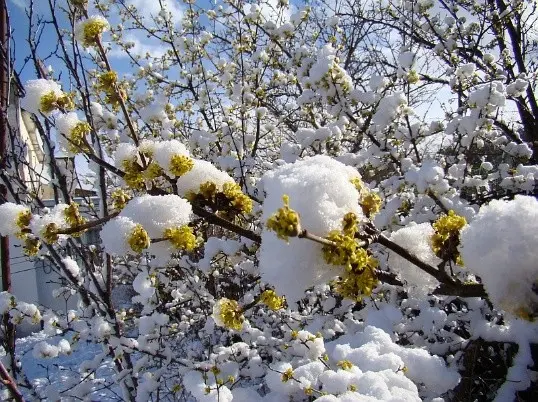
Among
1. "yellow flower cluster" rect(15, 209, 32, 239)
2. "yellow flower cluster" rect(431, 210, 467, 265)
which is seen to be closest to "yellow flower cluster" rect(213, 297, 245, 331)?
"yellow flower cluster" rect(431, 210, 467, 265)

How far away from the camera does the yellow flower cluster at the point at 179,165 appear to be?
4.07 ft

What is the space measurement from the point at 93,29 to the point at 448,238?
1489mm

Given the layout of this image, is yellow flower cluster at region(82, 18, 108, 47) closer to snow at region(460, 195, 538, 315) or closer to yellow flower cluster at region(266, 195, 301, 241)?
yellow flower cluster at region(266, 195, 301, 241)

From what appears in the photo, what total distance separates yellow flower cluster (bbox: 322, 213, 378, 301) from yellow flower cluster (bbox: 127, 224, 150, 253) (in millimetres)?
507

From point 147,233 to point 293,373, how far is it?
120 centimetres

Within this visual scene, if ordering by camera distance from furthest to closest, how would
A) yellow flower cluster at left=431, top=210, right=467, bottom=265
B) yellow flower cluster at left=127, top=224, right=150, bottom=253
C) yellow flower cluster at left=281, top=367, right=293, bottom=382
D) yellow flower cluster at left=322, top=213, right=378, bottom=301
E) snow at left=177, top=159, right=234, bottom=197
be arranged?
yellow flower cluster at left=281, top=367, right=293, bottom=382
snow at left=177, top=159, right=234, bottom=197
yellow flower cluster at left=127, top=224, right=150, bottom=253
yellow flower cluster at left=431, top=210, right=467, bottom=265
yellow flower cluster at left=322, top=213, right=378, bottom=301

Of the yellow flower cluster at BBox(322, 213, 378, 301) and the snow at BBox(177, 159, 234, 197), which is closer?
the yellow flower cluster at BBox(322, 213, 378, 301)

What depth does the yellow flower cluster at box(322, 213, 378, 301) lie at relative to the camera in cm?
80

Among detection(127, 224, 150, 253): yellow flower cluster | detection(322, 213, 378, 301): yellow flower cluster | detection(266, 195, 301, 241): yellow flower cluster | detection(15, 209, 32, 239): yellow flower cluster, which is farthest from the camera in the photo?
detection(15, 209, 32, 239): yellow flower cluster

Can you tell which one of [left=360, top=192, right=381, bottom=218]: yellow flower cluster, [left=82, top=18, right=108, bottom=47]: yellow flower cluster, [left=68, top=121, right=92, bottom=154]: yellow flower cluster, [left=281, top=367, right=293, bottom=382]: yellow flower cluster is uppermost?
[left=82, top=18, right=108, bottom=47]: yellow flower cluster

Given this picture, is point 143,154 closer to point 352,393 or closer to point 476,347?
point 352,393

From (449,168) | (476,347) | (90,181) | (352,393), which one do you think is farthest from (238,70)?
(352,393)

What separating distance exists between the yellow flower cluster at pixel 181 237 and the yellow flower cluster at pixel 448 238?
0.64 metres

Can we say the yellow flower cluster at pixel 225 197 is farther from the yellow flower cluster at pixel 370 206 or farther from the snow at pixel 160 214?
the yellow flower cluster at pixel 370 206
